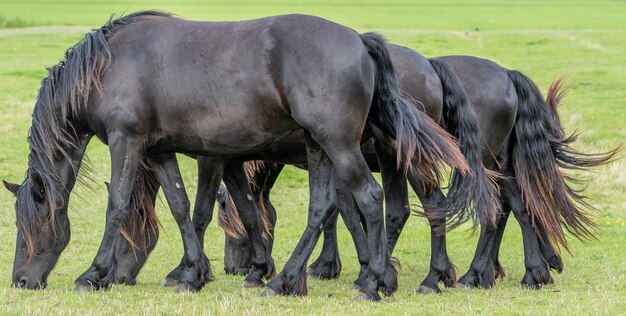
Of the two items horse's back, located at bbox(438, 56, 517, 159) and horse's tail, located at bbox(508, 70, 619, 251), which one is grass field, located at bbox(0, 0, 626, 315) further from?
horse's back, located at bbox(438, 56, 517, 159)

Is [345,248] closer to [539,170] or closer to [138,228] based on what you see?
[539,170]

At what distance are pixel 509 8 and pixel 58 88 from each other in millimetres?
71822

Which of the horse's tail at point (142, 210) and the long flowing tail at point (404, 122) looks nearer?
the long flowing tail at point (404, 122)

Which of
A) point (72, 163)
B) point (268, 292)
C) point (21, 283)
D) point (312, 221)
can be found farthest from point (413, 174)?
point (21, 283)

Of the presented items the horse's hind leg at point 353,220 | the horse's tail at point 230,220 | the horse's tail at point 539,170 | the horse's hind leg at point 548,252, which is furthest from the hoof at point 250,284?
the horse's hind leg at point 548,252

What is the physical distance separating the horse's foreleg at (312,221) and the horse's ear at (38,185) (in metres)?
2.00

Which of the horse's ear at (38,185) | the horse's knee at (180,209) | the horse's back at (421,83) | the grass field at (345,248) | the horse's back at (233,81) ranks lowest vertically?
the grass field at (345,248)

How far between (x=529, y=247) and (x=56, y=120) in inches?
177

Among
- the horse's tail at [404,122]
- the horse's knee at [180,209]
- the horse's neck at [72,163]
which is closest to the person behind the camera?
the horse's tail at [404,122]

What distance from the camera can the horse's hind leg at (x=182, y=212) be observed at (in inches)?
315

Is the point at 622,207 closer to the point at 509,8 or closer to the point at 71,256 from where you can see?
the point at 71,256

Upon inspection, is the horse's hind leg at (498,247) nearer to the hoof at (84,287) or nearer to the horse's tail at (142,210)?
the horse's tail at (142,210)

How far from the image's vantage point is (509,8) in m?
76.5

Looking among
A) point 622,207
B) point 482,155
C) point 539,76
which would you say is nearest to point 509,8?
point 539,76
